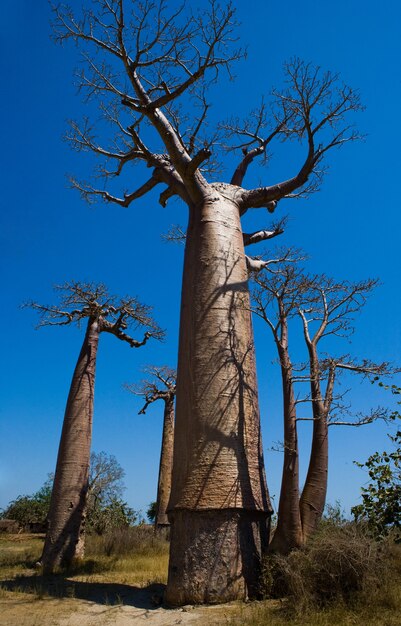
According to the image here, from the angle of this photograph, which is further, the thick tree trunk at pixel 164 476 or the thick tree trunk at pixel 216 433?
the thick tree trunk at pixel 164 476

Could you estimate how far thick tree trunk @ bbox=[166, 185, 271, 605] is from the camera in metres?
4.03

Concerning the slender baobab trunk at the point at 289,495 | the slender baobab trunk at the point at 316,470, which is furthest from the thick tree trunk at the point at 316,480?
the slender baobab trunk at the point at 289,495

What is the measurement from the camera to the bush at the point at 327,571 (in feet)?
11.8

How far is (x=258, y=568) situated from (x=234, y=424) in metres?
1.14

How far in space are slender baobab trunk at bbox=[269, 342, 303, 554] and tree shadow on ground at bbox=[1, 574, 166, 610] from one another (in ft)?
3.68

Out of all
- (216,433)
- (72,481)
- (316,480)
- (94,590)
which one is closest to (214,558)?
(216,433)

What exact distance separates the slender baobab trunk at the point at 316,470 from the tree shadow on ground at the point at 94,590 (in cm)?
140

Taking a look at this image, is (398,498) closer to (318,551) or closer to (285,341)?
(318,551)

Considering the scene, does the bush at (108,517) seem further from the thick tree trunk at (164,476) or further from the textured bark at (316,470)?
the textured bark at (316,470)

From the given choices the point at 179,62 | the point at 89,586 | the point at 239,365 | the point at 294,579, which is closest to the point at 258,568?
the point at 294,579

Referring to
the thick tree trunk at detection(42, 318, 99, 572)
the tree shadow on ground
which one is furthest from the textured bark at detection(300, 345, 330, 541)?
the thick tree trunk at detection(42, 318, 99, 572)

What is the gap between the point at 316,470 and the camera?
15.1 ft

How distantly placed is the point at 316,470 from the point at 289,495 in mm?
462

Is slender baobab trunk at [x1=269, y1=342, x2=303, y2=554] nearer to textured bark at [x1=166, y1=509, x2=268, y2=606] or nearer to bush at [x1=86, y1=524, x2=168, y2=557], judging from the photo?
textured bark at [x1=166, y1=509, x2=268, y2=606]
